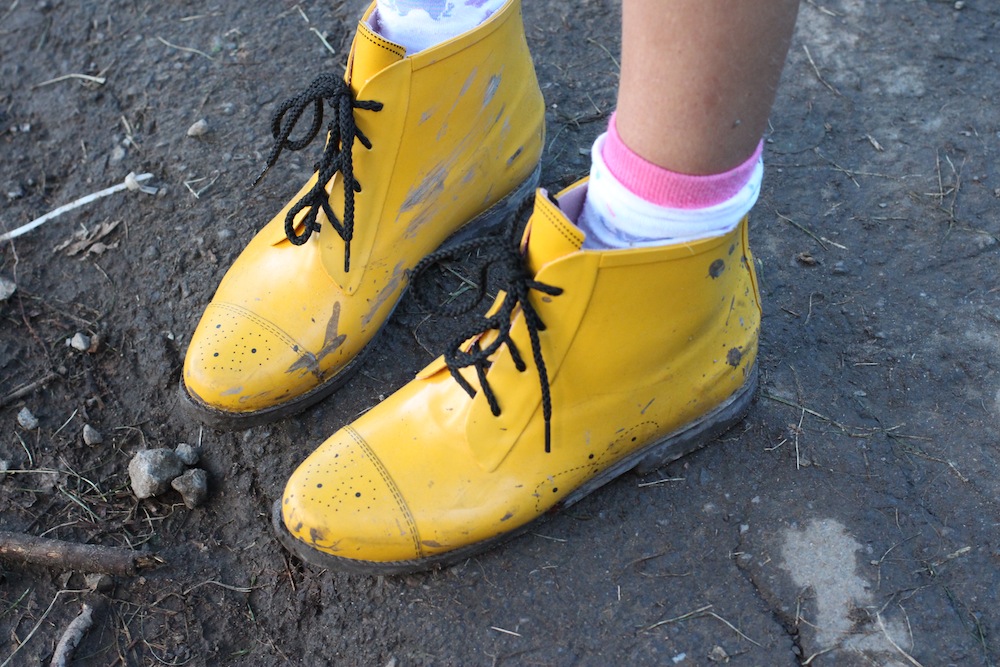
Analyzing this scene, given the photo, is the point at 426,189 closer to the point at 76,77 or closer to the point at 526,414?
the point at 526,414

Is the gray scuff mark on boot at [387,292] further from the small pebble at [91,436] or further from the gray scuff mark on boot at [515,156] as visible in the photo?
the small pebble at [91,436]

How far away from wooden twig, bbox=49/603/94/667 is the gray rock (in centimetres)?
22

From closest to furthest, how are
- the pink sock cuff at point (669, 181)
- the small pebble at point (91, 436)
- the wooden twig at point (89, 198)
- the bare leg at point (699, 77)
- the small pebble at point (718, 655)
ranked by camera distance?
the bare leg at point (699, 77), the pink sock cuff at point (669, 181), the small pebble at point (718, 655), the small pebble at point (91, 436), the wooden twig at point (89, 198)

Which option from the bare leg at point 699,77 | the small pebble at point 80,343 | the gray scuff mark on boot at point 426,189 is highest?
the bare leg at point 699,77

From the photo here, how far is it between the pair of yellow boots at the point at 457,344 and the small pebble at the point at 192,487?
11 centimetres

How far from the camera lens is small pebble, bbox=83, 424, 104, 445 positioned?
66.4 inches

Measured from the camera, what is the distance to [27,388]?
1.77 meters

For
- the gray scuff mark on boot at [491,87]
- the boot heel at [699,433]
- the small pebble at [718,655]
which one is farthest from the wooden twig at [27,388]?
the small pebble at [718,655]

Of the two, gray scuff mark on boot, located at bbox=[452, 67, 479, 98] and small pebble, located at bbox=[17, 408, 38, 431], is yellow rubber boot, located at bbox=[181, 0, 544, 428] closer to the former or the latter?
gray scuff mark on boot, located at bbox=[452, 67, 479, 98]

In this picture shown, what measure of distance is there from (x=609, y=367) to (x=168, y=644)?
884mm

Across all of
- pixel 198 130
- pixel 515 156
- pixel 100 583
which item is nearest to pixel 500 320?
pixel 515 156

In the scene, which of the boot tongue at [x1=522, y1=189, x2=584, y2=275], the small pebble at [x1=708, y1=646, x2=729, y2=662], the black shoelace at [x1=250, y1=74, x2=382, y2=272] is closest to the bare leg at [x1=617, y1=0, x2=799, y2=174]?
the boot tongue at [x1=522, y1=189, x2=584, y2=275]

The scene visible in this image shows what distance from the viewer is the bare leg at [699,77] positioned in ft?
3.28

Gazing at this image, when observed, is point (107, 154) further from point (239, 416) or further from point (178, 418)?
point (239, 416)
